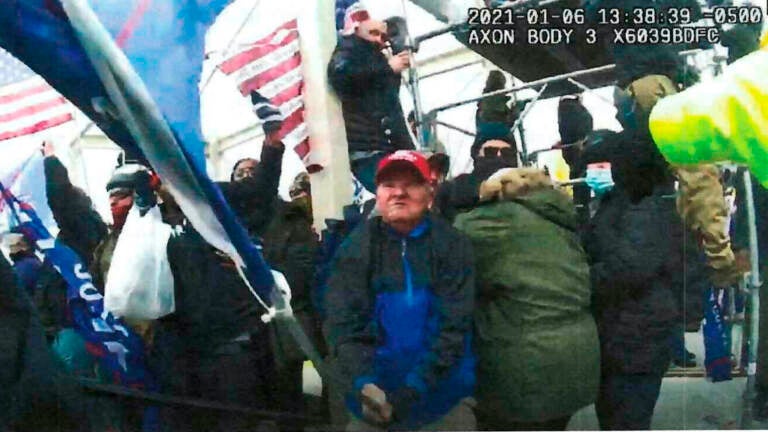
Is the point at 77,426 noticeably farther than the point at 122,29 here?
Yes

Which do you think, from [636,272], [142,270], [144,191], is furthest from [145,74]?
[636,272]

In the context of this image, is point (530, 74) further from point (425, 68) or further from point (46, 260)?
point (46, 260)

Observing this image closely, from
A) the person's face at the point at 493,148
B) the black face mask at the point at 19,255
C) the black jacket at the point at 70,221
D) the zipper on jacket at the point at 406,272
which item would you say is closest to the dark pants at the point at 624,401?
the zipper on jacket at the point at 406,272

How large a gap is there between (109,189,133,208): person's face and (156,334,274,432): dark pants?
52cm

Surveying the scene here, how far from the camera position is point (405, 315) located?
12.1 ft

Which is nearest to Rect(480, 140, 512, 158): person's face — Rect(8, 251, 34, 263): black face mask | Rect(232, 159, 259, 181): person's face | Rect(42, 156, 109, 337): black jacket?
Rect(232, 159, 259, 181): person's face

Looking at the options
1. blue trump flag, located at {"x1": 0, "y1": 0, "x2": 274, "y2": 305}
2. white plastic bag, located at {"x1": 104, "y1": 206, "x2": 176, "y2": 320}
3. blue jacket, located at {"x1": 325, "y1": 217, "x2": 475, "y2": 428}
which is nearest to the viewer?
blue trump flag, located at {"x1": 0, "y1": 0, "x2": 274, "y2": 305}

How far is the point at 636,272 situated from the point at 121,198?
1.87 metres

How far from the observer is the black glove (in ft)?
12.1

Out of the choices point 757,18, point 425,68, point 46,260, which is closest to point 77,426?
point 46,260

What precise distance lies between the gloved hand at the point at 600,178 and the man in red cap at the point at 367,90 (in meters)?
0.65

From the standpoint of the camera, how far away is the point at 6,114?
370cm

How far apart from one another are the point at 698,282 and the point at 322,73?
5.00 feet

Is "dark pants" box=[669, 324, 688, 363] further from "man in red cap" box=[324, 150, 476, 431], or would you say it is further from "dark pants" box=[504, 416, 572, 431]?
"man in red cap" box=[324, 150, 476, 431]
